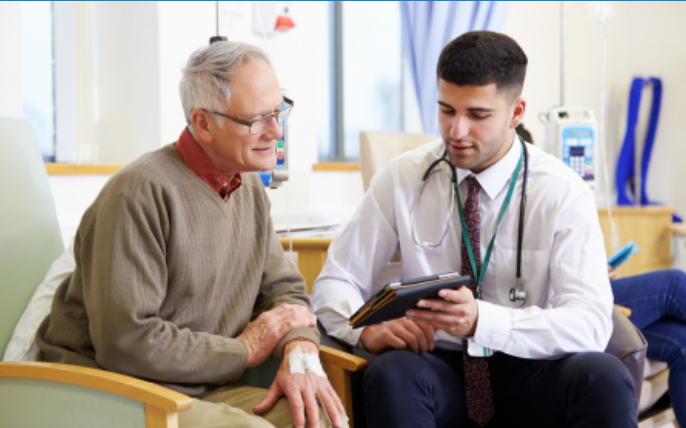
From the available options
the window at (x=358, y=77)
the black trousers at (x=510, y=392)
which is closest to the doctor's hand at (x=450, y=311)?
the black trousers at (x=510, y=392)

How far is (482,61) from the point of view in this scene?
62.2 inches

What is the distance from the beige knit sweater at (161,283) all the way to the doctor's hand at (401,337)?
0.53 feet

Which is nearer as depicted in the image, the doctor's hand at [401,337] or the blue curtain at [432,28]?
the doctor's hand at [401,337]

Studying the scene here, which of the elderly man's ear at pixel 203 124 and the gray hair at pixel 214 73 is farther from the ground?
the gray hair at pixel 214 73

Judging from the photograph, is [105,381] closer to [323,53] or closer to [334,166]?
[334,166]

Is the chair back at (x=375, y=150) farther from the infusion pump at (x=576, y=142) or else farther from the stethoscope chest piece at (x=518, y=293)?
the stethoscope chest piece at (x=518, y=293)

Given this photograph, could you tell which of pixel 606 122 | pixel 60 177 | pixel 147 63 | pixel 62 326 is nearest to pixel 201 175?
pixel 62 326

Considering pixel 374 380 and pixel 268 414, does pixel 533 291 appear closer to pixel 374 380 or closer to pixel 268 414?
pixel 374 380

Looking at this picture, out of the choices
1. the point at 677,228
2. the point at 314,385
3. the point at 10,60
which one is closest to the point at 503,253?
the point at 314,385

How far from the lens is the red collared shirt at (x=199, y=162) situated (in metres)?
1.40

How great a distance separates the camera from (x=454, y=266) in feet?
5.57

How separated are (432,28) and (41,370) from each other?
113 inches

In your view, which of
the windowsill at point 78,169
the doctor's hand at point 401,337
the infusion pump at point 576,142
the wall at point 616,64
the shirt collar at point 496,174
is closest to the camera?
the doctor's hand at point 401,337

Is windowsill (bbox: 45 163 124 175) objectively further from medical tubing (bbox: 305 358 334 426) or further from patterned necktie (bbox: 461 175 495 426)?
patterned necktie (bbox: 461 175 495 426)
